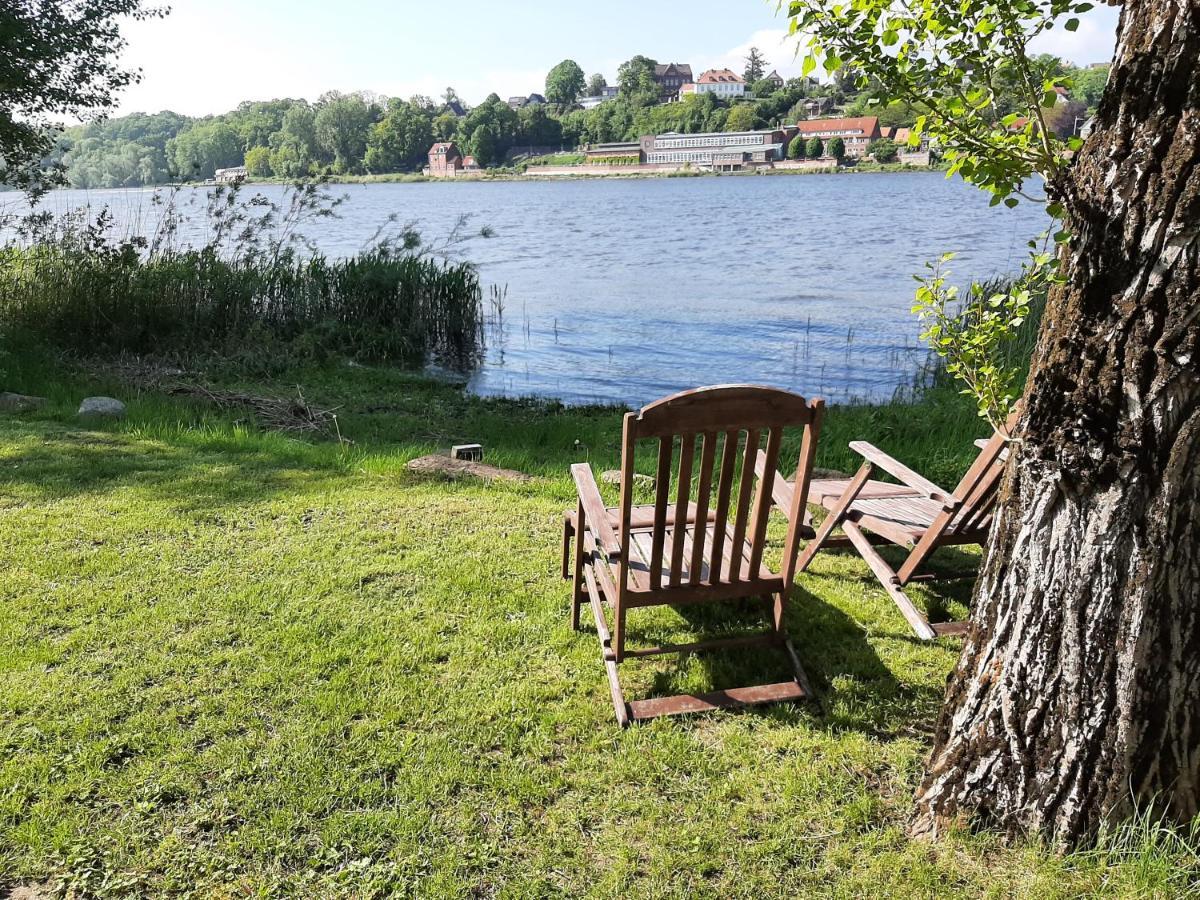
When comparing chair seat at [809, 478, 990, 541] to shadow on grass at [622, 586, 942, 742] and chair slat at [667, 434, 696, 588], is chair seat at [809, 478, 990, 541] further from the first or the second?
chair slat at [667, 434, 696, 588]

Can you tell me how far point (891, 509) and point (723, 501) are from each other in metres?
1.70

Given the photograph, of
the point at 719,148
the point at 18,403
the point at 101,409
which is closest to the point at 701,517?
the point at 101,409

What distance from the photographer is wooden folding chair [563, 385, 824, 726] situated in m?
3.05

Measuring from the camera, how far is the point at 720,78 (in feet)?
567

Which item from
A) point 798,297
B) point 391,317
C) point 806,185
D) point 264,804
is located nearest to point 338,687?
point 264,804

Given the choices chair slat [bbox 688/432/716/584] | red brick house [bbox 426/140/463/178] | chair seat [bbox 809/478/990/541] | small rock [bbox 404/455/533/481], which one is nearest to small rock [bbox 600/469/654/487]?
small rock [bbox 404/455/533/481]

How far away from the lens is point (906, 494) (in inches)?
193

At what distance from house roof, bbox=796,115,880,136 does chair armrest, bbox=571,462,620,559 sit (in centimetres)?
9108

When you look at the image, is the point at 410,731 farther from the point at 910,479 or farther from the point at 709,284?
the point at 709,284

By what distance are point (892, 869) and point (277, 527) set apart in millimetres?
3988

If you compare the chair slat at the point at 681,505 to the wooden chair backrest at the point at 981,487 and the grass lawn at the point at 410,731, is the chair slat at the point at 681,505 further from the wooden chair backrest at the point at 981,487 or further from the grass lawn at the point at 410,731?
the wooden chair backrest at the point at 981,487

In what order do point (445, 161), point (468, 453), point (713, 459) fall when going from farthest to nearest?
point (445, 161) → point (468, 453) → point (713, 459)

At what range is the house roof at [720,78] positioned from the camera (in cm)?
17188

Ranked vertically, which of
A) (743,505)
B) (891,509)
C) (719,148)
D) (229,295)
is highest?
(719,148)
